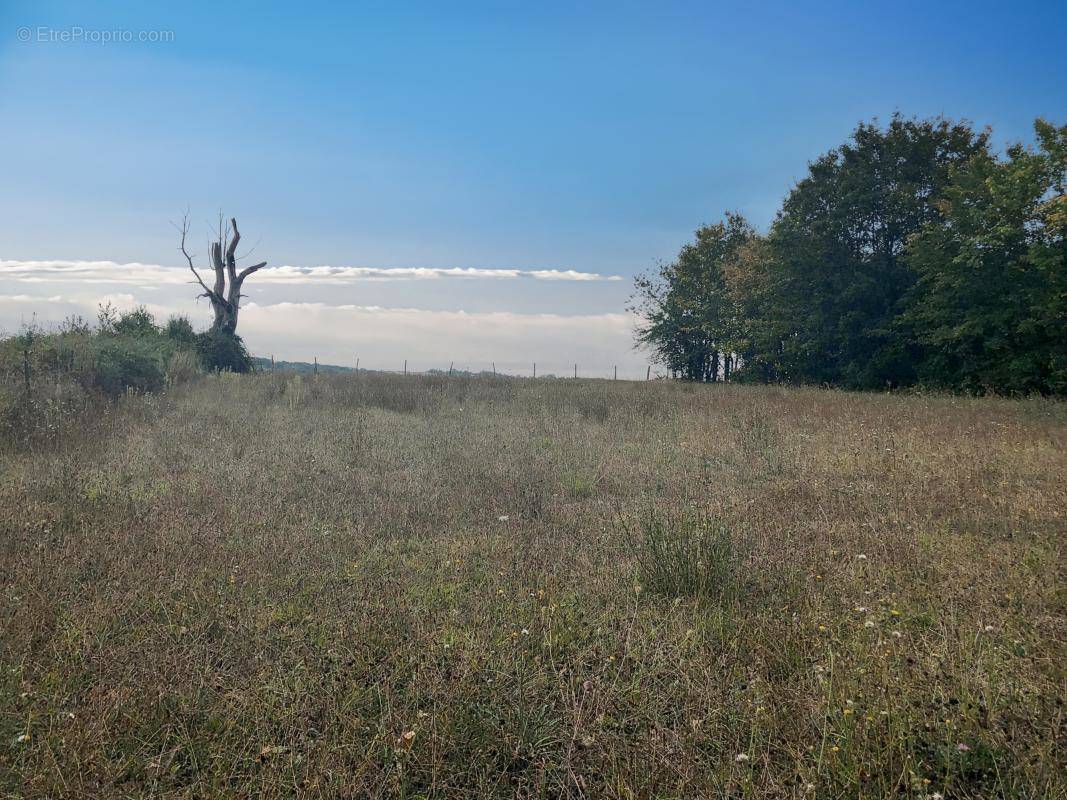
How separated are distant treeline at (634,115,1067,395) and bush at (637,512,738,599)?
923 inches

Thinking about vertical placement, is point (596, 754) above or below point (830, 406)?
below

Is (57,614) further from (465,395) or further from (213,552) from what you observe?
(465,395)

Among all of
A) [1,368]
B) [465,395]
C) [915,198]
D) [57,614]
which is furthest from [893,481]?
[915,198]

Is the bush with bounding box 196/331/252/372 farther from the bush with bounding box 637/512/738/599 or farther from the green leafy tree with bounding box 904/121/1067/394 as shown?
the green leafy tree with bounding box 904/121/1067/394

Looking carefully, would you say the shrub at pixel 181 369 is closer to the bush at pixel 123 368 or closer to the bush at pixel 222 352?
the bush at pixel 123 368

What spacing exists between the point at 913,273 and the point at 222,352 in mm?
32775

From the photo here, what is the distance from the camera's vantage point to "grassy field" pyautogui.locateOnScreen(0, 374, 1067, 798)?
9.70 ft

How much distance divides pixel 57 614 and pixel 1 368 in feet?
43.3

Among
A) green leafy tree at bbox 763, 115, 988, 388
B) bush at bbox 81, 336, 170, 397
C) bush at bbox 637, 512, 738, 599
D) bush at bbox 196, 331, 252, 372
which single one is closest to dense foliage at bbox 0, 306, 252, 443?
bush at bbox 81, 336, 170, 397

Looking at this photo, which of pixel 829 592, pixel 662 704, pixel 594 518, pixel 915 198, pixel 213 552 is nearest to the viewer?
pixel 662 704

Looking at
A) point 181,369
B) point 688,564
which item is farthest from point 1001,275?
point 181,369

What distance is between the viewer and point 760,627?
418 centimetres

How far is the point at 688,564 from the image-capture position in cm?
496

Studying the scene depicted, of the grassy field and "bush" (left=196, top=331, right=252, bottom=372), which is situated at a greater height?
"bush" (left=196, top=331, right=252, bottom=372)
